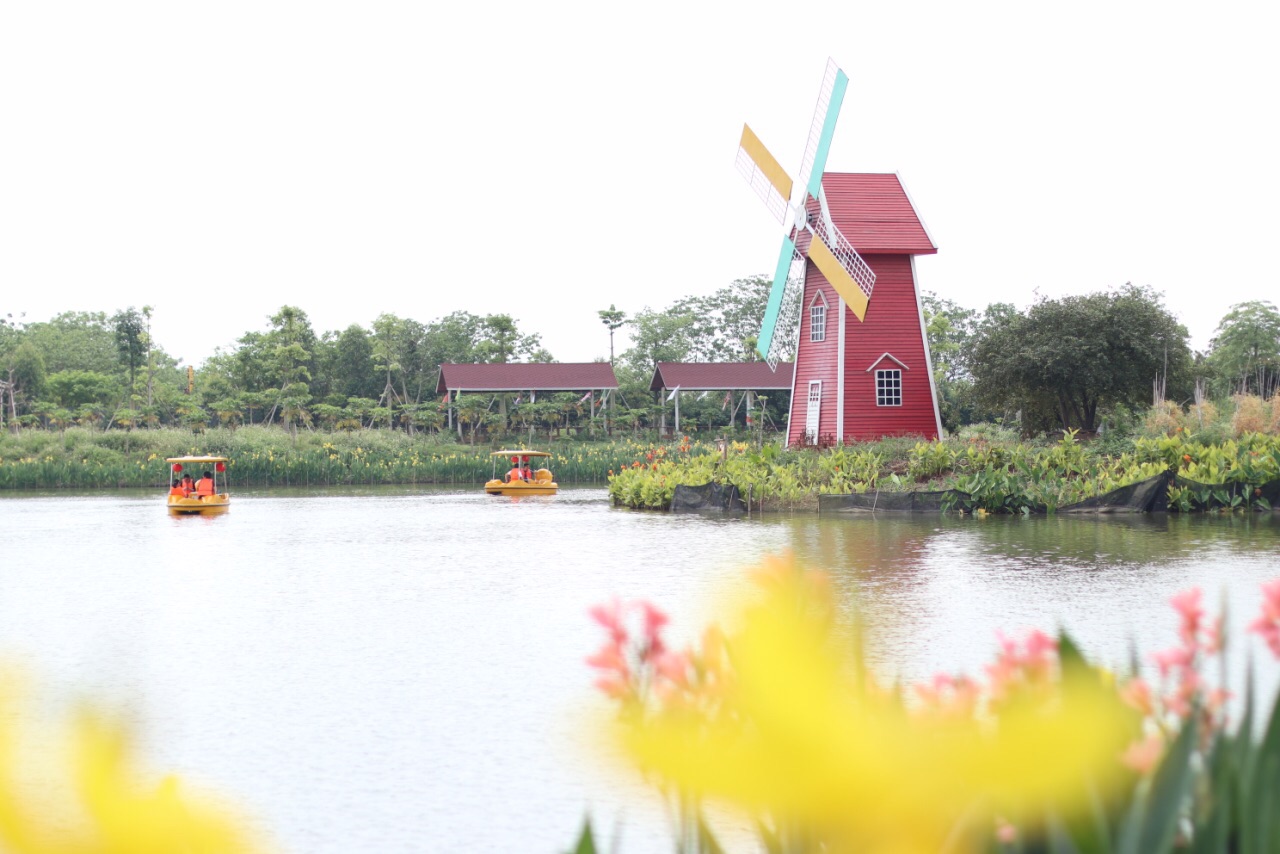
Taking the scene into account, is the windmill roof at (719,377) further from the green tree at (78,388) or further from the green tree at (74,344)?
the green tree at (74,344)

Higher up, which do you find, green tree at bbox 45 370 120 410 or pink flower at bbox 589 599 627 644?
green tree at bbox 45 370 120 410

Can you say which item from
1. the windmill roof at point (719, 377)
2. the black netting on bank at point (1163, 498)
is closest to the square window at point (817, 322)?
the black netting on bank at point (1163, 498)

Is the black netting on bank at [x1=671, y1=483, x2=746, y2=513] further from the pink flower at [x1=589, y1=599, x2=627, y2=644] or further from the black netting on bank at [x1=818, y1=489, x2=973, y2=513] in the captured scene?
the pink flower at [x1=589, y1=599, x2=627, y2=644]

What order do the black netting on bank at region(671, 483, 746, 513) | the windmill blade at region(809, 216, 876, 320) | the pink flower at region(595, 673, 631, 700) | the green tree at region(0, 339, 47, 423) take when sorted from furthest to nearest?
the green tree at region(0, 339, 47, 423) → the windmill blade at region(809, 216, 876, 320) → the black netting on bank at region(671, 483, 746, 513) → the pink flower at region(595, 673, 631, 700)

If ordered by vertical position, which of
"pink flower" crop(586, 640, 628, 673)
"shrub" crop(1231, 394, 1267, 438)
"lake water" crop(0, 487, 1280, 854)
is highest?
"shrub" crop(1231, 394, 1267, 438)

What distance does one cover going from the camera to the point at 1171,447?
21.9 meters

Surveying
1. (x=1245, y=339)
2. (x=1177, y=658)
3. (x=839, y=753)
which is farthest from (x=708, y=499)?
(x=1245, y=339)

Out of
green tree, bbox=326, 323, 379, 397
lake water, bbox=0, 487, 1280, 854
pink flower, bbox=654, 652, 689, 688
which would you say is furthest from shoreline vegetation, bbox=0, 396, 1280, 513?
pink flower, bbox=654, 652, 689, 688

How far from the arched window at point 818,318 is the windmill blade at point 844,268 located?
1.13 metres

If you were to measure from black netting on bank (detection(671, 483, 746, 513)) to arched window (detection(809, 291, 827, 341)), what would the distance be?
7.17 m

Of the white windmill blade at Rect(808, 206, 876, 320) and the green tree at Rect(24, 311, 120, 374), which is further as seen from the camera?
the green tree at Rect(24, 311, 120, 374)

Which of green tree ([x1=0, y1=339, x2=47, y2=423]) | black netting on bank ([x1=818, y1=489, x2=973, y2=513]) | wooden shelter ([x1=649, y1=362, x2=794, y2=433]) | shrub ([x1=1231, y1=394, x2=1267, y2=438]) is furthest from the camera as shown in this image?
green tree ([x1=0, y1=339, x2=47, y2=423])

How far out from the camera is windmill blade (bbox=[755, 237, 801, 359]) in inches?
1208

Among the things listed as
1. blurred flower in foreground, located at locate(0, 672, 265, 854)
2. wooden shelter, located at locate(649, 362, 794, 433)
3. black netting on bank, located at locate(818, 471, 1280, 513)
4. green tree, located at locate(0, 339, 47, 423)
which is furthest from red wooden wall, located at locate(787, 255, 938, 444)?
green tree, located at locate(0, 339, 47, 423)
